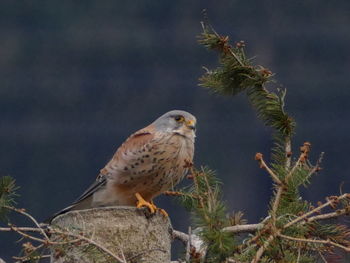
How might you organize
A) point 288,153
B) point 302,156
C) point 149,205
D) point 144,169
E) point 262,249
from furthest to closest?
point 144,169 → point 149,205 → point 288,153 → point 302,156 → point 262,249

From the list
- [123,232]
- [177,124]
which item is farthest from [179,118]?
[123,232]

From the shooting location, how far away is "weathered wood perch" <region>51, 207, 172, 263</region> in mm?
2398

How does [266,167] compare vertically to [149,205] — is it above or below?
above

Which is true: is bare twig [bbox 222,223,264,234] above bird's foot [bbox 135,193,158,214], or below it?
above

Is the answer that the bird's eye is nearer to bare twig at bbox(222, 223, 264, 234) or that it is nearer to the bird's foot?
the bird's foot

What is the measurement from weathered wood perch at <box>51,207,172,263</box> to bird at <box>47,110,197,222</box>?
0.48m

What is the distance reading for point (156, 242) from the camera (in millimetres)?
2482

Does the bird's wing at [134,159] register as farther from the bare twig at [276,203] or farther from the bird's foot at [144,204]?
the bare twig at [276,203]

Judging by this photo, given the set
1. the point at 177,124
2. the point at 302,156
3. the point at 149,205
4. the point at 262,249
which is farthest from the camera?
the point at 177,124

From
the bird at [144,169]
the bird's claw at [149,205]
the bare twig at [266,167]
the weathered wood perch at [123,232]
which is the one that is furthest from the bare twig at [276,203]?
the bird at [144,169]

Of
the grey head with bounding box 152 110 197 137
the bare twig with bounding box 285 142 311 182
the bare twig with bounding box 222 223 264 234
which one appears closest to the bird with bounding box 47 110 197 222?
the grey head with bounding box 152 110 197 137

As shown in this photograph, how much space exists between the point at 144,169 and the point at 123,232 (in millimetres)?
633

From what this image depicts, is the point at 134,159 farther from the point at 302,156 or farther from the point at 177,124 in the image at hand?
the point at 302,156

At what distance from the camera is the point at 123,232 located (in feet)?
8.04
